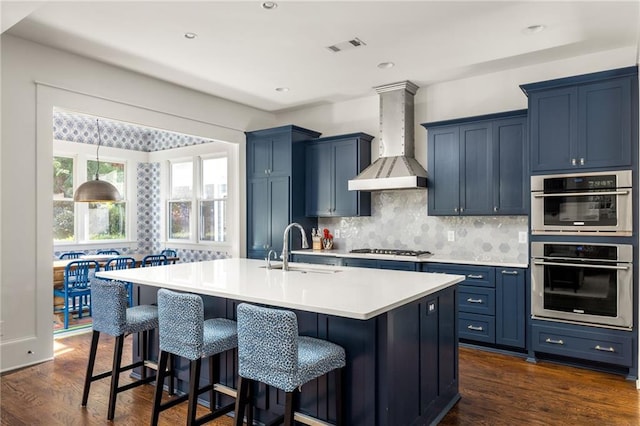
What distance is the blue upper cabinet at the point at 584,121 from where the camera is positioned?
139 inches

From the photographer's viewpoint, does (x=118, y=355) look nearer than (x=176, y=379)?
Yes

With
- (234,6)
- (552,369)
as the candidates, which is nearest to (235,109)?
(234,6)

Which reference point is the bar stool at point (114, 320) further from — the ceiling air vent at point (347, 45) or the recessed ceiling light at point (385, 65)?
the recessed ceiling light at point (385, 65)

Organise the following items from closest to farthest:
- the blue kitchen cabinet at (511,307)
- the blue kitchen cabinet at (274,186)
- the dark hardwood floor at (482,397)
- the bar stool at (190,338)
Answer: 1. the bar stool at (190,338)
2. the dark hardwood floor at (482,397)
3. the blue kitchen cabinet at (511,307)
4. the blue kitchen cabinet at (274,186)

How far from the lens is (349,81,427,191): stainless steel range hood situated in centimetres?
492

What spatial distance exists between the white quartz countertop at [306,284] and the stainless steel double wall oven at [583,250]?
4.31ft

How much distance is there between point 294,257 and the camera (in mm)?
5621

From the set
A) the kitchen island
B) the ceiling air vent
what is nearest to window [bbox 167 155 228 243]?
the ceiling air vent

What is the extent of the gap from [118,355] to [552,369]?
3552 millimetres

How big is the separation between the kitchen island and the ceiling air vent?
6.85 feet

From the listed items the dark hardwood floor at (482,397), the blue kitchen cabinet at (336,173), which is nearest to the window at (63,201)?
the dark hardwood floor at (482,397)

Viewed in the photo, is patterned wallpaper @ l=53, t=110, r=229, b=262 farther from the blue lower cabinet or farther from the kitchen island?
the blue lower cabinet

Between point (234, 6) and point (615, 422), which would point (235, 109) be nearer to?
point (234, 6)

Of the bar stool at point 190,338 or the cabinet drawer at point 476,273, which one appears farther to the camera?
the cabinet drawer at point 476,273
